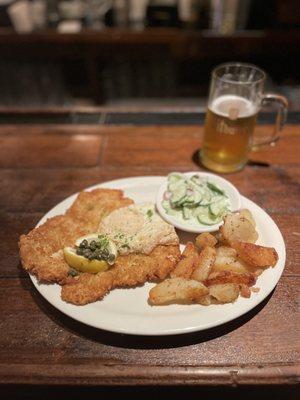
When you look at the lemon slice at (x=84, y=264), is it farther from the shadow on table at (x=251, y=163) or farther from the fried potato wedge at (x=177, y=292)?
the shadow on table at (x=251, y=163)

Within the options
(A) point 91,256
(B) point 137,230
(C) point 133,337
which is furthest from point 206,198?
(C) point 133,337

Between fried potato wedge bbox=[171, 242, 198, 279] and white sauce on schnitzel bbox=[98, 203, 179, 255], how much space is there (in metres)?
0.08

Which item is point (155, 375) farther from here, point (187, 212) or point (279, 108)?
point (279, 108)

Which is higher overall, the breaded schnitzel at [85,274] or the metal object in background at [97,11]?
the metal object in background at [97,11]

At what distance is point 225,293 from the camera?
4.20 feet

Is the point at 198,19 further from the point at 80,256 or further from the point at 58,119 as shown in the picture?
the point at 80,256

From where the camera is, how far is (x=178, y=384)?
1197mm

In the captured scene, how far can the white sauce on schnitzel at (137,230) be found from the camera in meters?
1.50

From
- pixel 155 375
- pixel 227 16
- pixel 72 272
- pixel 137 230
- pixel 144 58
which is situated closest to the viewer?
pixel 155 375

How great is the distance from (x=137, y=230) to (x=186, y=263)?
26cm

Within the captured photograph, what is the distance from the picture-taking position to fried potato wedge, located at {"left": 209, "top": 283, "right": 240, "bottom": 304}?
128 cm

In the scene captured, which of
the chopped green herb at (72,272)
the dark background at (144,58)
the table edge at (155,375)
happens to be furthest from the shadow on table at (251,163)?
the dark background at (144,58)

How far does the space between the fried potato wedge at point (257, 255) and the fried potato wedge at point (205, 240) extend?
109 millimetres

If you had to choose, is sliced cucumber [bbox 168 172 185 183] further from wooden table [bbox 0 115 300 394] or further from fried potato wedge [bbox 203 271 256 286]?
fried potato wedge [bbox 203 271 256 286]
